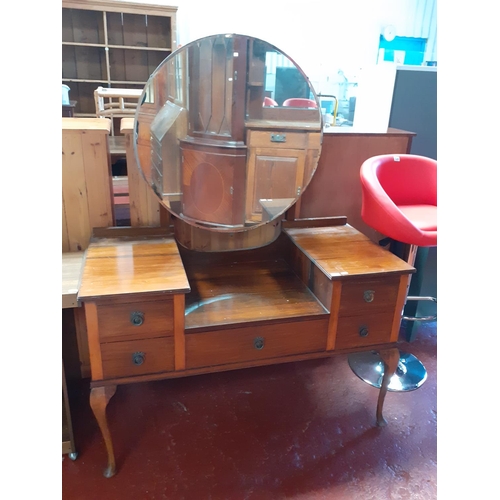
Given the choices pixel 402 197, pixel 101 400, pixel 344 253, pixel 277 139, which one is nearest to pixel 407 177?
pixel 402 197

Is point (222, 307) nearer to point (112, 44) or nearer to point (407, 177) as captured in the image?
point (407, 177)

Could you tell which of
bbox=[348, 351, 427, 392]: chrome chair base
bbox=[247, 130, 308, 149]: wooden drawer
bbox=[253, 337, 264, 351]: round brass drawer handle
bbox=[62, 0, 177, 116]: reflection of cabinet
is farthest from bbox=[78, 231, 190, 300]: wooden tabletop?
bbox=[62, 0, 177, 116]: reflection of cabinet

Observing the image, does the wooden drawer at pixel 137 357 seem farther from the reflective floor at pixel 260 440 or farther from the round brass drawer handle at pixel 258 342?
the reflective floor at pixel 260 440

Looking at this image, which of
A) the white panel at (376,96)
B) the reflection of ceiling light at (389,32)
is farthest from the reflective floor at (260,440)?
the reflection of ceiling light at (389,32)

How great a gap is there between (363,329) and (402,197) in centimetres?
69

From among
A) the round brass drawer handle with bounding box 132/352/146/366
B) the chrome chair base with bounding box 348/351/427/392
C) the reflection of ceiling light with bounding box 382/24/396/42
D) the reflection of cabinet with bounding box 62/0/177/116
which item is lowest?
the chrome chair base with bounding box 348/351/427/392

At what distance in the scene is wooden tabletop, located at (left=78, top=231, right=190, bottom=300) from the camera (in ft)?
3.92

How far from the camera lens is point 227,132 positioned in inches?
56.7

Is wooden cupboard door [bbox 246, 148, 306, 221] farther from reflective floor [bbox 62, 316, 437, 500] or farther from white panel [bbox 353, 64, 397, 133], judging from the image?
reflective floor [bbox 62, 316, 437, 500]

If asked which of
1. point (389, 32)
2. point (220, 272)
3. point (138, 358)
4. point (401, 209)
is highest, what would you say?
point (389, 32)

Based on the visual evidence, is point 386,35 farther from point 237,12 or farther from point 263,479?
point 263,479

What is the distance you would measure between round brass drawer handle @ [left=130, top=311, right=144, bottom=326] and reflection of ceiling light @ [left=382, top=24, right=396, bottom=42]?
5.27m

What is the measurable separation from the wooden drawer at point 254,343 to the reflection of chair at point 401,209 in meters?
0.46

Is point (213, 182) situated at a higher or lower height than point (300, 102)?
lower
